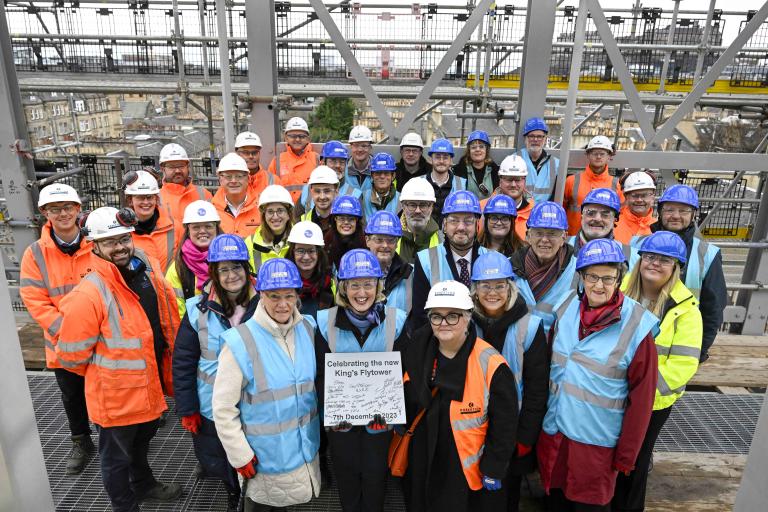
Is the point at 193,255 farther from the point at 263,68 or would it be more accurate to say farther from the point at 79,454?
the point at 263,68

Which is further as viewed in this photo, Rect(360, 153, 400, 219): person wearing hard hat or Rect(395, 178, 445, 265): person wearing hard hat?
Rect(360, 153, 400, 219): person wearing hard hat

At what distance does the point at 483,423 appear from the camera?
2.82 meters

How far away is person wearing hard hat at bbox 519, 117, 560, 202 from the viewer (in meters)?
5.06

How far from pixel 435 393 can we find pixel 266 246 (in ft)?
5.68

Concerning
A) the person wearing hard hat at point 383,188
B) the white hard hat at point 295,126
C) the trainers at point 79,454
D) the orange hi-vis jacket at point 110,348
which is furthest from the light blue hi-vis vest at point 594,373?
the white hard hat at point 295,126

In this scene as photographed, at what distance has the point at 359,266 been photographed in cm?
295

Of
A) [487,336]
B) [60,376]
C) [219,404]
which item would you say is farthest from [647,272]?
[60,376]

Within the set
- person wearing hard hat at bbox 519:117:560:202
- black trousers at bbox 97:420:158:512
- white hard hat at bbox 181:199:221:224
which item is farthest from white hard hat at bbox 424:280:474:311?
person wearing hard hat at bbox 519:117:560:202

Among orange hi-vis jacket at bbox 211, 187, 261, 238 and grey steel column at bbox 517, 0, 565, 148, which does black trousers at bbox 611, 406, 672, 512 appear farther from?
orange hi-vis jacket at bbox 211, 187, 261, 238

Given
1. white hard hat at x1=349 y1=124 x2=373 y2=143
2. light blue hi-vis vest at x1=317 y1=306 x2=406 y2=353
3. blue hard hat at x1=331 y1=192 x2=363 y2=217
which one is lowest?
light blue hi-vis vest at x1=317 y1=306 x2=406 y2=353

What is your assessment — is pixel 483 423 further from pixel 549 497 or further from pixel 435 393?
pixel 549 497

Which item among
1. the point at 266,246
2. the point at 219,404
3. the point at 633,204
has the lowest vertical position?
Answer: the point at 219,404

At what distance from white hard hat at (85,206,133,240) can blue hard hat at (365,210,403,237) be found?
5.07 feet

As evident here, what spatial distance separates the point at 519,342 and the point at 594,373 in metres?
0.41
